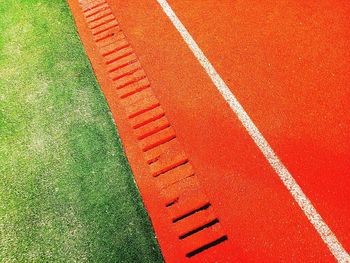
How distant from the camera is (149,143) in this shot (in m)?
3.65

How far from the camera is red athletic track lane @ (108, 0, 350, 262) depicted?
9.66 feet

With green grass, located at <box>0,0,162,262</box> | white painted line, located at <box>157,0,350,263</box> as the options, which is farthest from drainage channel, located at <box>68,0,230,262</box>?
white painted line, located at <box>157,0,350,263</box>

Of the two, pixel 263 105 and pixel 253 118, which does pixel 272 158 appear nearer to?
pixel 253 118

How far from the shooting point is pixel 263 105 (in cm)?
362

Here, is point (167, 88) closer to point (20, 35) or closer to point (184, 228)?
point (184, 228)

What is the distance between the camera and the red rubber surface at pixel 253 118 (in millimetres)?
2941

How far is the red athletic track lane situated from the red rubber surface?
0.01m

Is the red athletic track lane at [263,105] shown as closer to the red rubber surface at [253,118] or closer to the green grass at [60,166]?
the red rubber surface at [253,118]

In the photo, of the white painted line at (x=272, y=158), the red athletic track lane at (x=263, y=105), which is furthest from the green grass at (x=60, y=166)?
the white painted line at (x=272, y=158)

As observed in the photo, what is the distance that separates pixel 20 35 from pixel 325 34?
460 cm

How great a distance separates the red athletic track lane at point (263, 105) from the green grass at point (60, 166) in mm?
867

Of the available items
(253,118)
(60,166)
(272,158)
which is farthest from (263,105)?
(60,166)

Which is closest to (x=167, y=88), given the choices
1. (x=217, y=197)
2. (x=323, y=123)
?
(x=217, y=197)

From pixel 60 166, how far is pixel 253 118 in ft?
7.72
